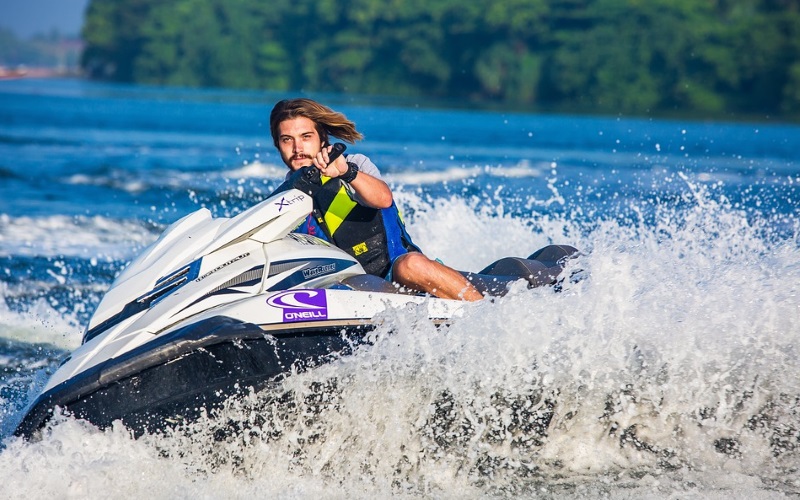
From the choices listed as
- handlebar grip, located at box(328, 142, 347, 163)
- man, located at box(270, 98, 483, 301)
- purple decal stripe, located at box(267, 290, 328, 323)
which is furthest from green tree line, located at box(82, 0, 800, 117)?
purple decal stripe, located at box(267, 290, 328, 323)

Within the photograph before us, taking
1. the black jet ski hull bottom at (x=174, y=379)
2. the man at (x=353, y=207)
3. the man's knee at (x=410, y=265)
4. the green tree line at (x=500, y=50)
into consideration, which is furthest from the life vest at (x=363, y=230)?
the green tree line at (x=500, y=50)

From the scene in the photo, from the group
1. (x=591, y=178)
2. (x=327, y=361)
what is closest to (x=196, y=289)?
(x=327, y=361)

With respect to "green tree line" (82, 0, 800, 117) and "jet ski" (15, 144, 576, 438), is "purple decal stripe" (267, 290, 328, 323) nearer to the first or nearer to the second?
"jet ski" (15, 144, 576, 438)

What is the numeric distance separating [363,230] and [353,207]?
0.40 feet

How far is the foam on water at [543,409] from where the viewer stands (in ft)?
13.0

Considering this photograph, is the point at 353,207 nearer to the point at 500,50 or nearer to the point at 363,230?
the point at 363,230

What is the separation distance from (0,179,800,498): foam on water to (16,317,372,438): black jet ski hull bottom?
0.08 m

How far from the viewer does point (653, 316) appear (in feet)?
13.6

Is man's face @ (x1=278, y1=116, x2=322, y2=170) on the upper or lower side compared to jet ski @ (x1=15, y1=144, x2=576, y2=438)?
upper

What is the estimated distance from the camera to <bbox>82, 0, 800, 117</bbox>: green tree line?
162 ft

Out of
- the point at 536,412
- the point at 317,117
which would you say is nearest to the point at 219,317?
the point at 317,117

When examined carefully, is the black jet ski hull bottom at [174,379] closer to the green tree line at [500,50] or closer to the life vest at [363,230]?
the life vest at [363,230]

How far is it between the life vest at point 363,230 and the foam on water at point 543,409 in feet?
1.93

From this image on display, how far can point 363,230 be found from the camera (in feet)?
14.9
